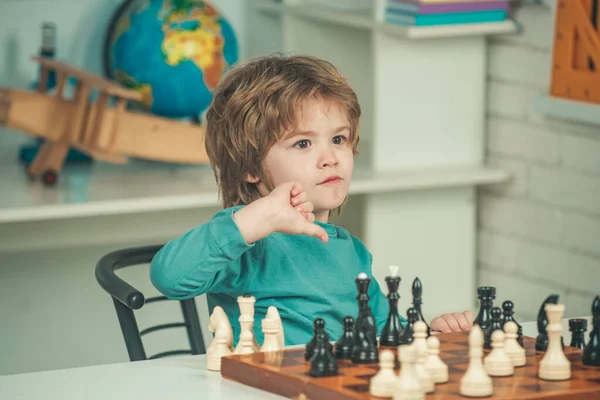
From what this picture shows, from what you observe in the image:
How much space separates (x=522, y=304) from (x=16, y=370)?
1.36 metres

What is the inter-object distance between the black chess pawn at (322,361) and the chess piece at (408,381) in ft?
0.35

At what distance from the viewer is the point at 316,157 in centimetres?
160

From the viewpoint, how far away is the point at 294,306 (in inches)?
59.9

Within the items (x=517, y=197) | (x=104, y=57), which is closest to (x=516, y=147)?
(x=517, y=197)

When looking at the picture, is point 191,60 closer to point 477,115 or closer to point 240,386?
point 477,115

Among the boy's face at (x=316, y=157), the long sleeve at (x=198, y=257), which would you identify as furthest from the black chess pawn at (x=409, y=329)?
the boy's face at (x=316, y=157)

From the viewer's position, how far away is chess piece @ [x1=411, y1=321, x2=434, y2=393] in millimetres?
1080

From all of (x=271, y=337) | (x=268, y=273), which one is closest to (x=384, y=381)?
(x=271, y=337)

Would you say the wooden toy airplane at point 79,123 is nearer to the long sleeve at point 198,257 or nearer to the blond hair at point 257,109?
the blond hair at point 257,109

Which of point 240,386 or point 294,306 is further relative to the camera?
point 294,306

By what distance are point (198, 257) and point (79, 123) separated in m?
1.53

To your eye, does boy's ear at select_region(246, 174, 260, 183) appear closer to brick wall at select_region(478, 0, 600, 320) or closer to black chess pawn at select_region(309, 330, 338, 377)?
black chess pawn at select_region(309, 330, 338, 377)

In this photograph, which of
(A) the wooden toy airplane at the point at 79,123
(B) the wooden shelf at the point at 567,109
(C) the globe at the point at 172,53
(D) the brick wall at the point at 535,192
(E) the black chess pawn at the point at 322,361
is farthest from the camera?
(C) the globe at the point at 172,53

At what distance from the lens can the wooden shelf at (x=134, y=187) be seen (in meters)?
2.58
